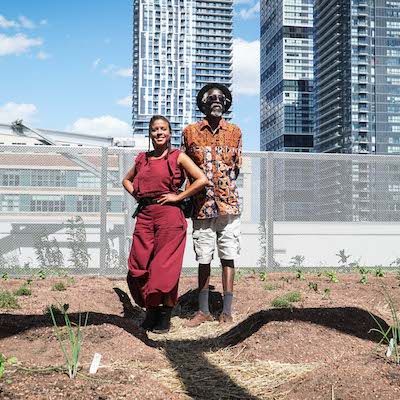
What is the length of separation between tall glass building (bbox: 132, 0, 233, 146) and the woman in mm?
150701

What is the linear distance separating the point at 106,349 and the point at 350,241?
6.34 metres

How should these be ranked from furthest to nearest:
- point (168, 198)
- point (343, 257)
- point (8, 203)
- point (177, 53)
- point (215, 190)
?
point (177, 53) → point (343, 257) → point (8, 203) → point (215, 190) → point (168, 198)

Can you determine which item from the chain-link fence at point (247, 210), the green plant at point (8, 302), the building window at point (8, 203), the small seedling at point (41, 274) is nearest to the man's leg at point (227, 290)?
the green plant at point (8, 302)

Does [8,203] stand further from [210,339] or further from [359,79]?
[359,79]

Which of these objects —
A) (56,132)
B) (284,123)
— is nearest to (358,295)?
(56,132)

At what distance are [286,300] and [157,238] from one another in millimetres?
1453

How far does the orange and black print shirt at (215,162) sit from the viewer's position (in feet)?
15.6

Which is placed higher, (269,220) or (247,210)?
(247,210)

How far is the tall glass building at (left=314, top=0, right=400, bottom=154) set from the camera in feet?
330

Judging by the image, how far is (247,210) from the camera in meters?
8.81

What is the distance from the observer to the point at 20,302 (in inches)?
205

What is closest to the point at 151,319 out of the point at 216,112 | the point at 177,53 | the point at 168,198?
the point at 168,198

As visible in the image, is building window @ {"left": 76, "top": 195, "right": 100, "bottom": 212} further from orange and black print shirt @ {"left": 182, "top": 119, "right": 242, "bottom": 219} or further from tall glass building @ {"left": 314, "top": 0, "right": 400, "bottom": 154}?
tall glass building @ {"left": 314, "top": 0, "right": 400, "bottom": 154}

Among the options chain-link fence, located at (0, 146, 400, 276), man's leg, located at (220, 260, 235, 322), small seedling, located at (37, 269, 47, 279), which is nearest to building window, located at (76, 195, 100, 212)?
chain-link fence, located at (0, 146, 400, 276)
